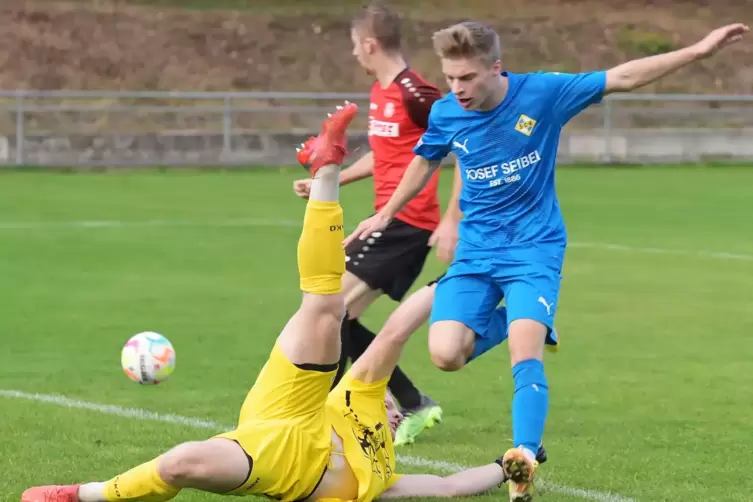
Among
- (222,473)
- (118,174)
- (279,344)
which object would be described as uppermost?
(279,344)

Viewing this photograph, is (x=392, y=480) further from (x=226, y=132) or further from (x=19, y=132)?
(x=226, y=132)

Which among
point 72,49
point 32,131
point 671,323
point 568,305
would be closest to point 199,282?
point 568,305

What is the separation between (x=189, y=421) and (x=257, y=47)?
1088 inches

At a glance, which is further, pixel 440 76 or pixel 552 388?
pixel 440 76

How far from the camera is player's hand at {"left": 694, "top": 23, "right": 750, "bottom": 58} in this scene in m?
5.84

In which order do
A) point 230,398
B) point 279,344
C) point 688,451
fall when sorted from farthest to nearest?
point 230,398 < point 688,451 < point 279,344

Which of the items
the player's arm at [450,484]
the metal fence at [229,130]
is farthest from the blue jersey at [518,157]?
the metal fence at [229,130]

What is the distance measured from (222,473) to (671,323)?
6.23 metres

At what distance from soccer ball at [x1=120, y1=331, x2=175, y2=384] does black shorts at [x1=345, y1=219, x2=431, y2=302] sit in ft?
3.62

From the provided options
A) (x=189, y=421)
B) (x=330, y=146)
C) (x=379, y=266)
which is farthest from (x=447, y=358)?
(x=189, y=421)

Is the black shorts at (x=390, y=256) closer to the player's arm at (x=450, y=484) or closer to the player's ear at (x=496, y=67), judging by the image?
the player's ear at (x=496, y=67)

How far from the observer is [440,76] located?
1309 inches

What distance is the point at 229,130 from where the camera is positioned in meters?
27.4

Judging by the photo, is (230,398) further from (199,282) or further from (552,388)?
(199,282)
